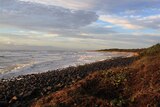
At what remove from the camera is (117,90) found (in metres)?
13.8

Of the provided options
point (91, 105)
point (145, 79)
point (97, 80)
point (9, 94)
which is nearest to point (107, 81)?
point (97, 80)

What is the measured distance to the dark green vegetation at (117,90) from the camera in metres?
12.3

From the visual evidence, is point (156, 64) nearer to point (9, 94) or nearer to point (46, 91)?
point (46, 91)

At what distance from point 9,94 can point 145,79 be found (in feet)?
20.5

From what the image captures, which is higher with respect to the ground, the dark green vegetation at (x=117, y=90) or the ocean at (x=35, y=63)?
the dark green vegetation at (x=117, y=90)

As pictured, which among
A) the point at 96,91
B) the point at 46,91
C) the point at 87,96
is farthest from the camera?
the point at 46,91

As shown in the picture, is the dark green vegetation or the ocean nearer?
the dark green vegetation

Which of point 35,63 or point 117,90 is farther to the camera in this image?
point 35,63

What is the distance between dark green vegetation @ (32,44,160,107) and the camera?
1230 centimetres

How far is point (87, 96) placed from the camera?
512 inches

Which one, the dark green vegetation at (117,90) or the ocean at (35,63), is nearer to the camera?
the dark green vegetation at (117,90)

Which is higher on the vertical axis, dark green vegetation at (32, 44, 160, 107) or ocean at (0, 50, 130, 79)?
dark green vegetation at (32, 44, 160, 107)

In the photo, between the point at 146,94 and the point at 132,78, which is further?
the point at 132,78

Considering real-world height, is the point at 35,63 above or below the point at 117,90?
below
